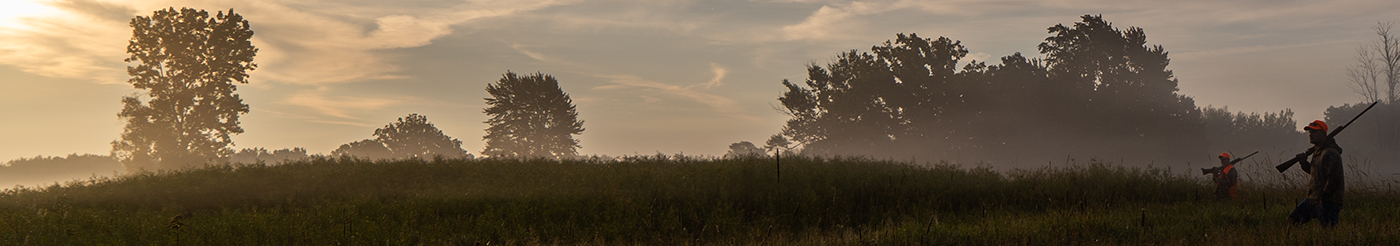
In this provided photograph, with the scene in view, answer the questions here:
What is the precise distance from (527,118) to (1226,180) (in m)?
44.3

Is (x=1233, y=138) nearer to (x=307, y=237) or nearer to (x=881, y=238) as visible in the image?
(x=881, y=238)

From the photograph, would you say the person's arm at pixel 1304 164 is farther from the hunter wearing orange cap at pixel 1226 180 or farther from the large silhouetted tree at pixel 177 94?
the large silhouetted tree at pixel 177 94

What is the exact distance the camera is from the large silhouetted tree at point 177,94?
34.6 metres

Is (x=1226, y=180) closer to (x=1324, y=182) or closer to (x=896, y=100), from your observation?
(x=1324, y=182)

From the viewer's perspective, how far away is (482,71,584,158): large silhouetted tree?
51938mm

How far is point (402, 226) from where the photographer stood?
34.7 ft

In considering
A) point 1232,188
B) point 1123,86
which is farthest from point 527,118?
point 1232,188

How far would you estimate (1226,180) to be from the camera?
1402 centimetres

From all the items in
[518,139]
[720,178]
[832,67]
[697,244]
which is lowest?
[697,244]

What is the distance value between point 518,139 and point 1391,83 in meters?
65.9

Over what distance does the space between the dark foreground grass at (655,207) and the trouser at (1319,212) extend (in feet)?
0.41

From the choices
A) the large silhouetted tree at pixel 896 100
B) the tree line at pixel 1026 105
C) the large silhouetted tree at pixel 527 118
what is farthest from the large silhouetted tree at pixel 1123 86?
the large silhouetted tree at pixel 527 118

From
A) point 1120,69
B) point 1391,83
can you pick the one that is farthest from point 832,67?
point 1391,83

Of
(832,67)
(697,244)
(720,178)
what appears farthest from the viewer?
(832,67)
